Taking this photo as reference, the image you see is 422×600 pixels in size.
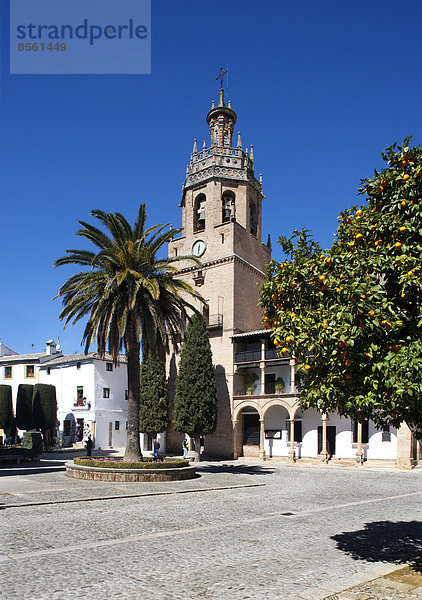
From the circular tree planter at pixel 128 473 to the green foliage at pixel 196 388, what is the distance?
Result: 1161 cm

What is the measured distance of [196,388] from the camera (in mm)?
33938

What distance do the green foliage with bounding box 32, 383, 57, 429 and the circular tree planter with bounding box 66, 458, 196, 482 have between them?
24521 millimetres

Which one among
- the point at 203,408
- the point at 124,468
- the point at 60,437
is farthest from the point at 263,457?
the point at 60,437

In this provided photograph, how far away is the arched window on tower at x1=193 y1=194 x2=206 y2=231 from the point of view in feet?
135

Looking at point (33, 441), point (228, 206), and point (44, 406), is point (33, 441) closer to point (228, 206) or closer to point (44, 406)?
point (44, 406)

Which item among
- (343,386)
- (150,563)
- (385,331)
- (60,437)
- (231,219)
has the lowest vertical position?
(60,437)

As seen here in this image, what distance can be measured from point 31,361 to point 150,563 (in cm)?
4504

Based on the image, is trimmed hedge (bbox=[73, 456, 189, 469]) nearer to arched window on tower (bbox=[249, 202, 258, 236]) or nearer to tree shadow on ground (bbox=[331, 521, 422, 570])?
tree shadow on ground (bbox=[331, 521, 422, 570])

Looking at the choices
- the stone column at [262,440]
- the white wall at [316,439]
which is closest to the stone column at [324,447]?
the white wall at [316,439]

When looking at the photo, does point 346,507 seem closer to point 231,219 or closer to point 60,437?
point 231,219

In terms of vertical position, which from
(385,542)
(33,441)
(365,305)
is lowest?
(33,441)

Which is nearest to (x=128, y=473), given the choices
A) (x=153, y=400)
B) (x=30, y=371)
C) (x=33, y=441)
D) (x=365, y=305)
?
(x=33, y=441)

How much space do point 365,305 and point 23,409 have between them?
43.1m

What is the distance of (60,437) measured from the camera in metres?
45.9
